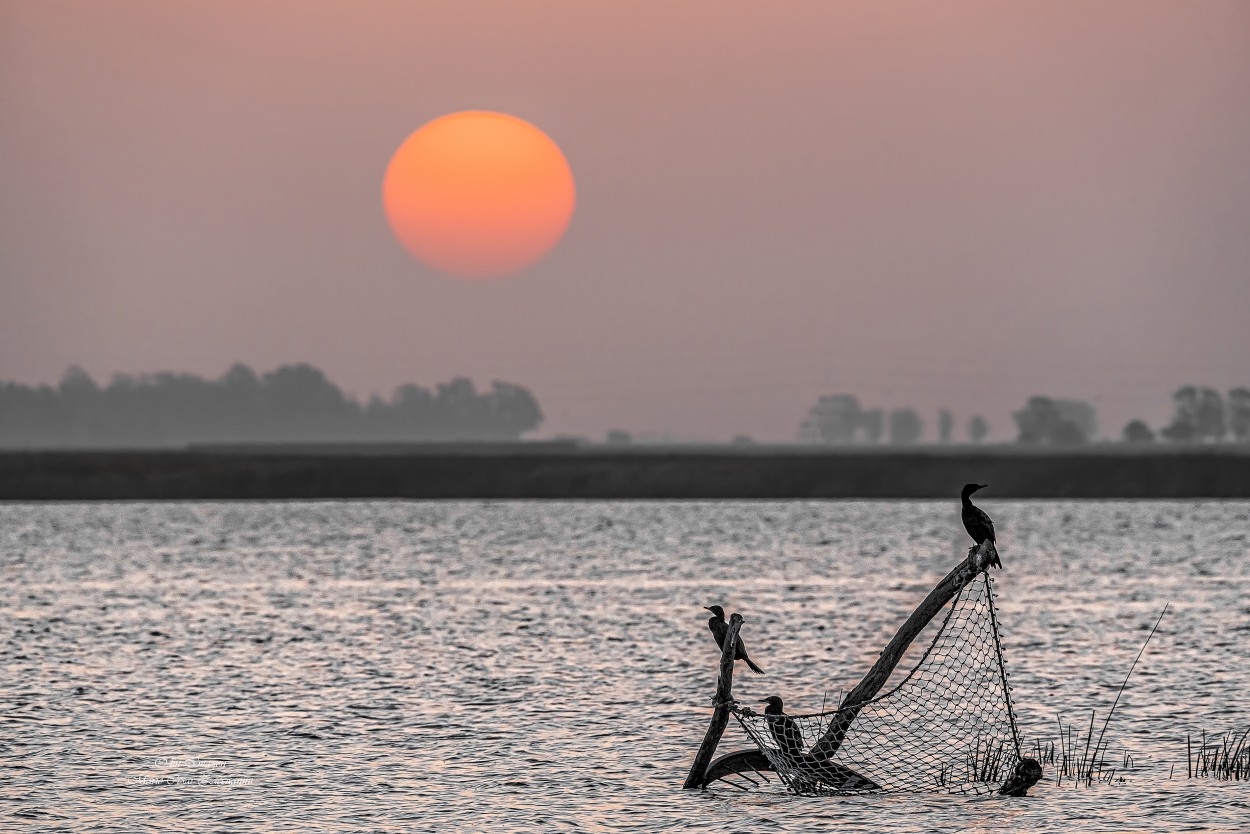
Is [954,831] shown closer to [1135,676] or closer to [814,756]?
[814,756]

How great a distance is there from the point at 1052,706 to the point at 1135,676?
15.8 feet

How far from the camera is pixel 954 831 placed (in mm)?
18734

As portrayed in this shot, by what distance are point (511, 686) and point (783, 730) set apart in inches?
463

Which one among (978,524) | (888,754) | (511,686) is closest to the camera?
(978,524)

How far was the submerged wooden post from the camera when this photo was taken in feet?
64.4

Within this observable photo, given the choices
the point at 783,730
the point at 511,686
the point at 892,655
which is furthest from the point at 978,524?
the point at 511,686

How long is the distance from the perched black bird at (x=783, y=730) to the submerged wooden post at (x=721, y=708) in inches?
22.0

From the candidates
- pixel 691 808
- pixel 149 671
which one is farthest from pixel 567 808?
pixel 149 671

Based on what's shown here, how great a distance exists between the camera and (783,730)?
20016mm

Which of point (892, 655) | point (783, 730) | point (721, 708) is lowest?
point (783, 730)

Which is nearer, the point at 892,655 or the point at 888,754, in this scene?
the point at 892,655

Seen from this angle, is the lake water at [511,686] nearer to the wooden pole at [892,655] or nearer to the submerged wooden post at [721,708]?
the submerged wooden post at [721,708]

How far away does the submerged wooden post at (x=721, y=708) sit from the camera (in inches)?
773

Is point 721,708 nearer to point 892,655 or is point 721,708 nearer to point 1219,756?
point 892,655
